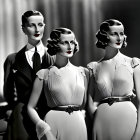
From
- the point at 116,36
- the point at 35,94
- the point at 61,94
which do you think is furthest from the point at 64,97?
the point at 116,36

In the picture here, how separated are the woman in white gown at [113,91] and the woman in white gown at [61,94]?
71mm

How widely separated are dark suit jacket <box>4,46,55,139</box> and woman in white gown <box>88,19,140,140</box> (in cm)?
23

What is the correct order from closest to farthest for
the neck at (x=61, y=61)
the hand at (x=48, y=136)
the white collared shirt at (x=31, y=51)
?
the hand at (x=48, y=136), the neck at (x=61, y=61), the white collared shirt at (x=31, y=51)

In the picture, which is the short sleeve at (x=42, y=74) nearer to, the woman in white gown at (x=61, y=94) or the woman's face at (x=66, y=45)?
the woman in white gown at (x=61, y=94)

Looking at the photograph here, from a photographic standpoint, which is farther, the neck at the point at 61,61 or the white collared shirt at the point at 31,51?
the white collared shirt at the point at 31,51

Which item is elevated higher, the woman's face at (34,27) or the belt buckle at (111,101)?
the woman's face at (34,27)

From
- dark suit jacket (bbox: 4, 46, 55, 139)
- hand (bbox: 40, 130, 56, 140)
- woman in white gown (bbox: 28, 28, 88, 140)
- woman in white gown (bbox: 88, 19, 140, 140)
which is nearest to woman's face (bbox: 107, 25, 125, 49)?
woman in white gown (bbox: 88, 19, 140, 140)

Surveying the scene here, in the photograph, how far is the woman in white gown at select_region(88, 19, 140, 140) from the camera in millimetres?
1666

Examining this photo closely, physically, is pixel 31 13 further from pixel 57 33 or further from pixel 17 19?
pixel 17 19

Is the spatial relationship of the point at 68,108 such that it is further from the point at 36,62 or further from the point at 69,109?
the point at 36,62

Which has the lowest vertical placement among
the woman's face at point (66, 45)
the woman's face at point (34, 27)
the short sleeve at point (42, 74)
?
the short sleeve at point (42, 74)

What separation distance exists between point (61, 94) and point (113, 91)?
24cm

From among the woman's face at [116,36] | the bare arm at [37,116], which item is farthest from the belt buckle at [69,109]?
the woman's face at [116,36]

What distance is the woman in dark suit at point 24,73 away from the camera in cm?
172
